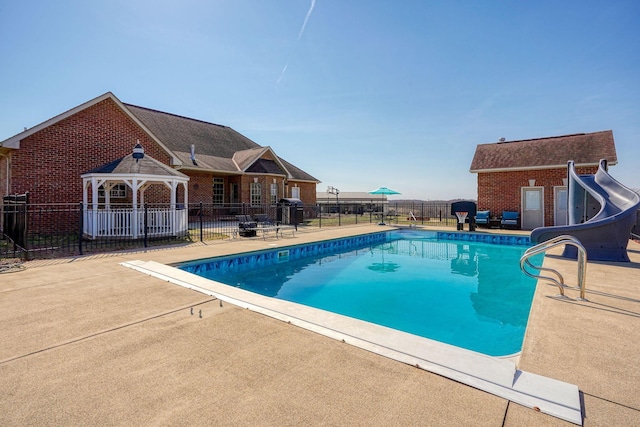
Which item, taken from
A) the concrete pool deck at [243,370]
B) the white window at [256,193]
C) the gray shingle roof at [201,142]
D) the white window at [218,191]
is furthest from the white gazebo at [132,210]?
the white window at [256,193]

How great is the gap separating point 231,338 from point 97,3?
12.2 meters

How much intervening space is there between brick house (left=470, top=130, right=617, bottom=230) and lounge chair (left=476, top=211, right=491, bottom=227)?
3.06 ft

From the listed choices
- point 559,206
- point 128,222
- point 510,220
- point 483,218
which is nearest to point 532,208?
point 559,206

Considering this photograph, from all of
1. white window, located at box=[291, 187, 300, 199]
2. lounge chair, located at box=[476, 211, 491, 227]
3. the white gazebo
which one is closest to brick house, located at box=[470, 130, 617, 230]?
lounge chair, located at box=[476, 211, 491, 227]

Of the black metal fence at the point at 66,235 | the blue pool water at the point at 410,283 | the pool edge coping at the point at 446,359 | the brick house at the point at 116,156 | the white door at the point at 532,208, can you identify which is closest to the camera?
the pool edge coping at the point at 446,359

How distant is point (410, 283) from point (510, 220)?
11.8m

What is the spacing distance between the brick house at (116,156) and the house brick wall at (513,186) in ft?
44.1

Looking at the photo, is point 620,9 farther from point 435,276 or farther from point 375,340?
point 375,340

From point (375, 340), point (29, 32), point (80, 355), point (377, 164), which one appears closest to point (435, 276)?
point (375, 340)

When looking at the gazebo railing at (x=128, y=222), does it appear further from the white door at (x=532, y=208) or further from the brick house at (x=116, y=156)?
the white door at (x=532, y=208)

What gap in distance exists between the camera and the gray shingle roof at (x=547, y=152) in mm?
16078

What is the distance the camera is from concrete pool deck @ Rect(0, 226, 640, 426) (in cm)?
216

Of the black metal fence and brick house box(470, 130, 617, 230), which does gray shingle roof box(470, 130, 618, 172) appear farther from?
the black metal fence

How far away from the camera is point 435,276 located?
30.4ft
